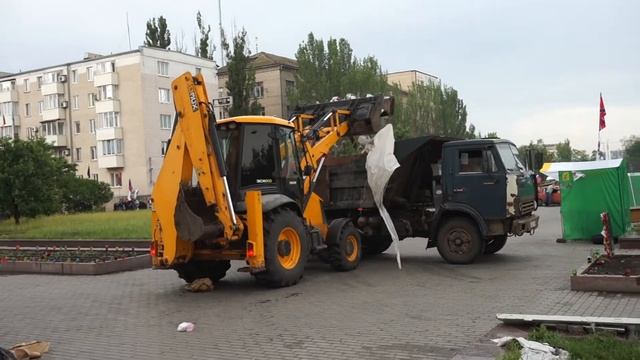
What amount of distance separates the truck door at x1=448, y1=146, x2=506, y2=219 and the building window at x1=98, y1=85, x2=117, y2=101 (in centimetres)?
5489

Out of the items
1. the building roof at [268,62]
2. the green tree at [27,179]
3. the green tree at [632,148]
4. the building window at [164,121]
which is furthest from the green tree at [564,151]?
the green tree at [27,179]

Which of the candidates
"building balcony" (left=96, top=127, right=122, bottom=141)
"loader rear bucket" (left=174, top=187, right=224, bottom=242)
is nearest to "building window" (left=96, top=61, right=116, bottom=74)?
"building balcony" (left=96, top=127, right=122, bottom=141)

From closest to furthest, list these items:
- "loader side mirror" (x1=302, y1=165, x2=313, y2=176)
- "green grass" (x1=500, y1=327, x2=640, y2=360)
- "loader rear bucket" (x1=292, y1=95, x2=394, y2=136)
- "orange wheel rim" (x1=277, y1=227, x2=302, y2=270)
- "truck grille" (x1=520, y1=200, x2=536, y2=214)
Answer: "green grass" (x1=500, y1=327, x2=640, y2=360) < "orange wheel rim" (x1=277, y1=227, x2=302, y2=270) < "loader side mirror" (x1=302, y1=165, x2=313, y2=176) < "truck grille" (x1=520, y1=200, x2=536, y2=214) < "loader rear bucket" (x1=292, y1=95, x2=394, y2=136)

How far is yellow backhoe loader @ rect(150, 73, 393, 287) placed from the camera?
9.77 metres

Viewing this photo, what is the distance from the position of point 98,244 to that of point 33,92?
59.1 metres

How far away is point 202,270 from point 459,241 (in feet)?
17.2

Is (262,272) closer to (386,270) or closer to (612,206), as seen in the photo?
(386,270)

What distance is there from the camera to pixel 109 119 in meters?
62.2

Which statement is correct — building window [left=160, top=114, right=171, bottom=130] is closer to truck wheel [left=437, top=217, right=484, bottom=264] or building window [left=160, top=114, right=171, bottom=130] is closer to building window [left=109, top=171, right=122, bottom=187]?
building window [left=109, top=171, right=122, bottom=187]

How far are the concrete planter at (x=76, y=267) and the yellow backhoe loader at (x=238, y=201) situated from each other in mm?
3637

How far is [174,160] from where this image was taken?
10070 mm

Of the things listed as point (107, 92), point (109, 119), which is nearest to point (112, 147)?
point (109, 119)

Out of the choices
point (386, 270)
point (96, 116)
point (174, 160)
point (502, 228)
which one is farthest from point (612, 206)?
point (96, 116)

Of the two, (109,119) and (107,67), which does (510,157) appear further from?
(107,67)
